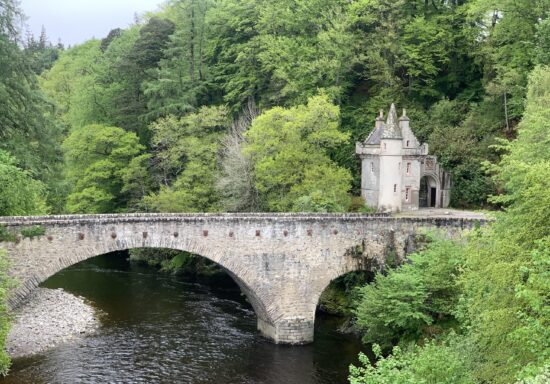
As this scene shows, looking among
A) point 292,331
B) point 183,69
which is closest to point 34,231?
point 292,331

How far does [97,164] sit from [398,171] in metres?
25.8

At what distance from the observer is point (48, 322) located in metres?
32.8

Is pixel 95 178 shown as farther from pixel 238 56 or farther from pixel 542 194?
pixel 542 194

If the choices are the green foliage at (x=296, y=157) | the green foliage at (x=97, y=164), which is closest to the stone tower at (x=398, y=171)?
the green foliage at (x=296, y=157)

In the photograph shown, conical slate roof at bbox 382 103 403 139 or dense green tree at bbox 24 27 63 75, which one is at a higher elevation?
dense green tree at bbox 24 27 63 75

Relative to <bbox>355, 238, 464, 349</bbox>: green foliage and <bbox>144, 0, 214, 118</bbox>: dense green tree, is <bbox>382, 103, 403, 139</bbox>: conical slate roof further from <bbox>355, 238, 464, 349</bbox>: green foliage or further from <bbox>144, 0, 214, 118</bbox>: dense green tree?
<bbox>144, 0, 214, 118</bbox>: dense green tree

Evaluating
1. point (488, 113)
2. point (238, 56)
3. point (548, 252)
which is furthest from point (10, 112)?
point (488, 113)

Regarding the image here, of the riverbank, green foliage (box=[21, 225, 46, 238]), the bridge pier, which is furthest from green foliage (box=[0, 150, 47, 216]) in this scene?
the bridge pier

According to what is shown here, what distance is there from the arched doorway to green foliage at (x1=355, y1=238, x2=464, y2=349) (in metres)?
15.9

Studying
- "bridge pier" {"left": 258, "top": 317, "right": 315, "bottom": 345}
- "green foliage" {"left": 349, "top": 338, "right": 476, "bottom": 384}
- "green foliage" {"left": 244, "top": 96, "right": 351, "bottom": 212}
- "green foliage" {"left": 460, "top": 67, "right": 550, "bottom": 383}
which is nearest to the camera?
"green foliage" {"left": 460, "top": 67, "right": 550, "bottom": 383}

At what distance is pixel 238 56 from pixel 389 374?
4147 centimetres

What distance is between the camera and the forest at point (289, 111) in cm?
3122

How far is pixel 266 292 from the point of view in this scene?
99.8ft

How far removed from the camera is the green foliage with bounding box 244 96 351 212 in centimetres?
3862
